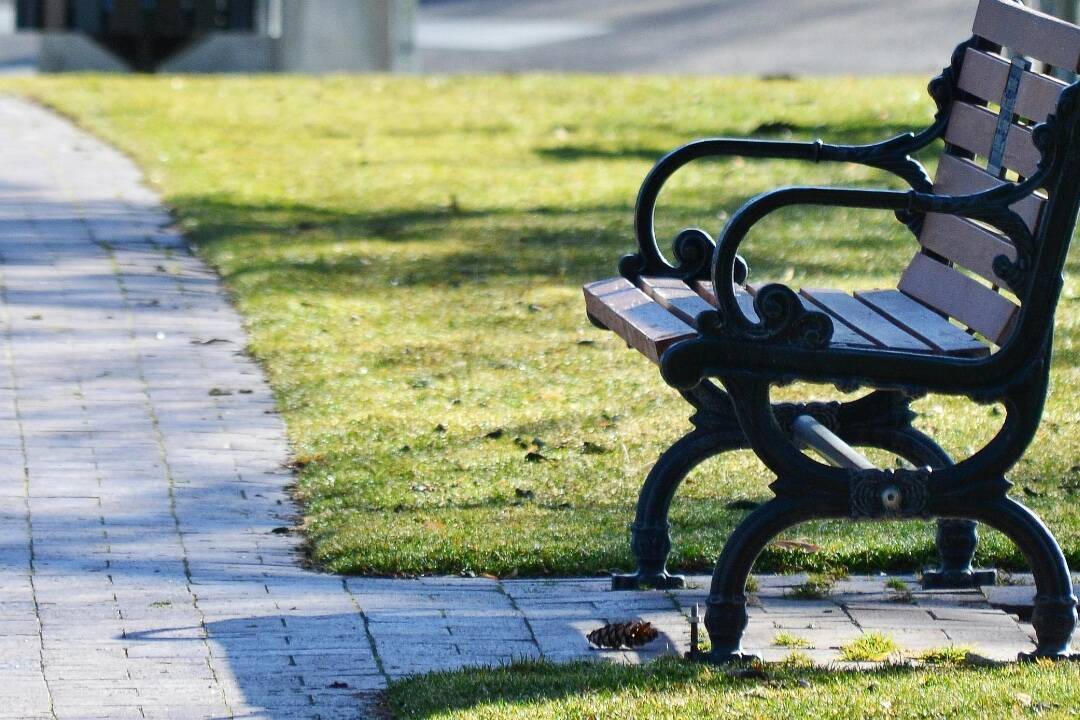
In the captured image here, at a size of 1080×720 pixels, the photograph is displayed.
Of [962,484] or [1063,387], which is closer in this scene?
[962,484]

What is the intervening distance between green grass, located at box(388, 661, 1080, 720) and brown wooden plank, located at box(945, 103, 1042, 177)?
4.19 ft

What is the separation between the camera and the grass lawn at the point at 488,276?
18.6 ft

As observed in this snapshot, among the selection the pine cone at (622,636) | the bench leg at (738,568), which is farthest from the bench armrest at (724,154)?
the pine cone at (622,636)

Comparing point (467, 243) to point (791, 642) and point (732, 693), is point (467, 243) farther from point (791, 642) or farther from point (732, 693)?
point (732, 693)

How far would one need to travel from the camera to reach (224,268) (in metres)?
9.62

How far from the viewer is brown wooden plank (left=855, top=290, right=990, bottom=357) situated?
14.8 feet

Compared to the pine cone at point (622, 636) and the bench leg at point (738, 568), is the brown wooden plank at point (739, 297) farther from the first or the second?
the pine cone at point (622, 636)

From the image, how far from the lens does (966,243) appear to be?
16.5 feet

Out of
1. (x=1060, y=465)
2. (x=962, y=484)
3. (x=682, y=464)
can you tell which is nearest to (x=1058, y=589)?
(x=962, y=484)

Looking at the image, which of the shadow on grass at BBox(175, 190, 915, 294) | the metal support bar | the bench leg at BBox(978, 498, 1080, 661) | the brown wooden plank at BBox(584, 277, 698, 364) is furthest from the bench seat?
the shadow on grass at BBox(175, 190, 915, 294)

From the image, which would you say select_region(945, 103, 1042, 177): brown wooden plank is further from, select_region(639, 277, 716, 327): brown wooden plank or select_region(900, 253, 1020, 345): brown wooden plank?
select_region(639, 277, 716, 327): brown wooden plank

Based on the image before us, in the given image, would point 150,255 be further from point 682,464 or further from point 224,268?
point 682,464

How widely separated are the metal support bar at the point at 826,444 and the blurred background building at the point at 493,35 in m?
10.1

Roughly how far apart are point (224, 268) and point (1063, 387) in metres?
4.30
